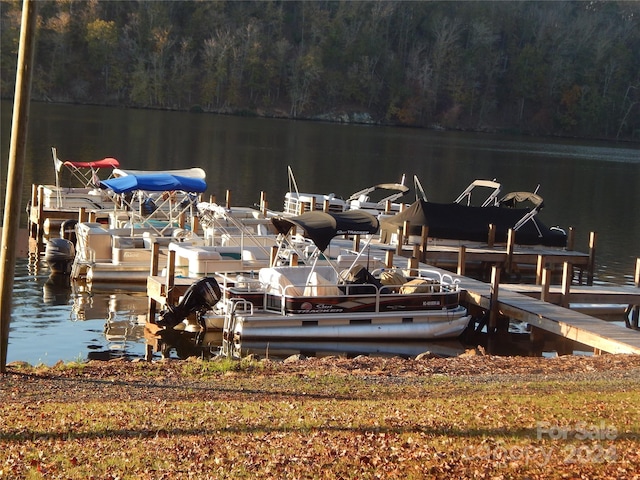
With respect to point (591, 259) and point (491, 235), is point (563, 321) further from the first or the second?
point (491, 235)

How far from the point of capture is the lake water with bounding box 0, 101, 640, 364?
2138cm

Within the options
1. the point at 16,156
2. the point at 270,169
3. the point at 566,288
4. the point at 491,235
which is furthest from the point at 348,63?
the point at 16,156

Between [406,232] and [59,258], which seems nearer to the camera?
[59,258]

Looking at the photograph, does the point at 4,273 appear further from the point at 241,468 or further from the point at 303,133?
the point at 303,133

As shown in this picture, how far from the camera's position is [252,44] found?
130750mm

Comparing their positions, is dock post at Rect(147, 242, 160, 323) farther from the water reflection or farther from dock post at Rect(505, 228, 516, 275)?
dock post at Rect(505, 228, 516, 275)

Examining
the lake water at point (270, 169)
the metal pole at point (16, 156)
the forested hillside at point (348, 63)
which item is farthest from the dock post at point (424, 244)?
the forested hillside at point (348, 63)

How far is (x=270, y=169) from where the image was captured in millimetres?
59875

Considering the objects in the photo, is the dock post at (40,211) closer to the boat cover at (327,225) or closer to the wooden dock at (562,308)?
the boat cover at (327,225)

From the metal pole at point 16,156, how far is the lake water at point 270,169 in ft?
19.6

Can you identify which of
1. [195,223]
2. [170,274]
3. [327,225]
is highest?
[327,225]

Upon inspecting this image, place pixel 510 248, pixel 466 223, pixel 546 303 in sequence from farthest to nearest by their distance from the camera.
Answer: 1. pixel 466 223
2. pixel 510 248
3. pixel 546 303

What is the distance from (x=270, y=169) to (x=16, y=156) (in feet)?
159

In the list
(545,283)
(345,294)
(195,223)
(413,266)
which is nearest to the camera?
(345,294)
